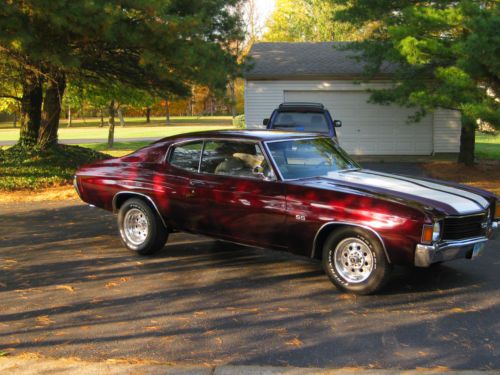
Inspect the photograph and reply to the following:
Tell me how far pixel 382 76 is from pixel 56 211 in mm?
12729

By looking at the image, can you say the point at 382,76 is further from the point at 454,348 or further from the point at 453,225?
the point at 454,348

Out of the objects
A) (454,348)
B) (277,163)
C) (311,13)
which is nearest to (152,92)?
(277,163)

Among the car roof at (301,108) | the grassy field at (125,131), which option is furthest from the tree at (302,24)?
the car roof at (301,108)

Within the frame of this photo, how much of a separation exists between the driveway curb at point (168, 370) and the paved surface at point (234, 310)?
3.9 inches

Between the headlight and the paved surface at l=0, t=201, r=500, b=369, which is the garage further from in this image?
the headlight

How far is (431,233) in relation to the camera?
17.6 ft

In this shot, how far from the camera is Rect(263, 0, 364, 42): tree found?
187 feet

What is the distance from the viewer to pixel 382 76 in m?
20.0

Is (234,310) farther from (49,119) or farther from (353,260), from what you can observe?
(49,119)

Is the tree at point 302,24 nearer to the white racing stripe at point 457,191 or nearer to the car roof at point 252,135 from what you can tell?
the car roof at point 252,135

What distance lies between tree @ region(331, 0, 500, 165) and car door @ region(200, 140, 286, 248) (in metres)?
7.30

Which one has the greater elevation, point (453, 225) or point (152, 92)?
point (152, 92)

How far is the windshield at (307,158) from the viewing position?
645 centimetres

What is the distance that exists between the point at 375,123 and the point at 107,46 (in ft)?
34.9
